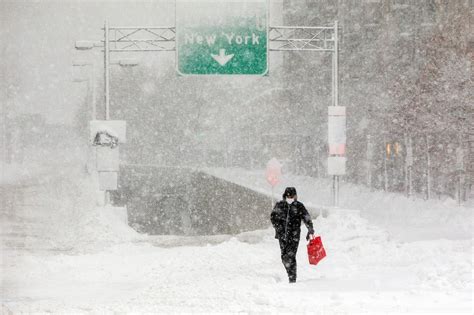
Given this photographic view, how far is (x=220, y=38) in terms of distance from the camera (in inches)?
861

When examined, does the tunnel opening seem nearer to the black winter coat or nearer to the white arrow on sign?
the white arrow on sign

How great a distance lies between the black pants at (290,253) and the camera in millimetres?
11953

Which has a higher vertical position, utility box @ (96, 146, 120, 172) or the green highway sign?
the green highway sign

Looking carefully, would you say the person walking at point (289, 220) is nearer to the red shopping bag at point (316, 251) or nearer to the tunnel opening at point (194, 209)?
the red shopping bag at point (316, 251)

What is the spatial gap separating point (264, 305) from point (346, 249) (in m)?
7.33

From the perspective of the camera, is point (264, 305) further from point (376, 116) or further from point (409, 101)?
point (376, 116)

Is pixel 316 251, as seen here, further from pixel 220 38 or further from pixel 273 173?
pixel 273 173

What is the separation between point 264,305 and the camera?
9.84 meters

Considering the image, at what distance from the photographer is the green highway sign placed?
857 inches

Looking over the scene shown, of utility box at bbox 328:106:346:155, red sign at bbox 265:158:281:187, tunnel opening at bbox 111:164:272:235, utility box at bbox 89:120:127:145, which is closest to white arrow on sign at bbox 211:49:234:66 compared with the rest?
utility box at bbox 328:106:346:155

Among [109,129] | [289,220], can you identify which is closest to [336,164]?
[109,129]

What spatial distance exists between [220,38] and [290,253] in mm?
10890

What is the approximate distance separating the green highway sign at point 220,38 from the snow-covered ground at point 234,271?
14.9 ft

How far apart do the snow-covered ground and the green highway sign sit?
454cm
